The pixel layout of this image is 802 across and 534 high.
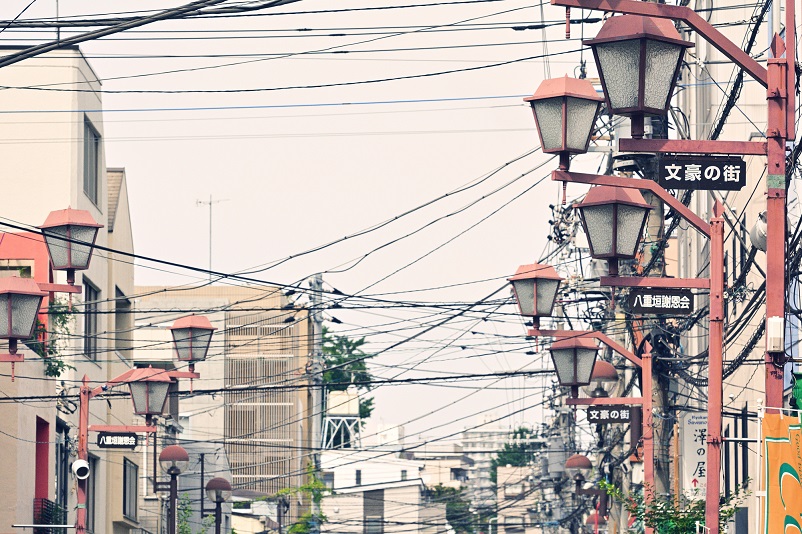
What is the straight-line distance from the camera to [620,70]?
1184cm

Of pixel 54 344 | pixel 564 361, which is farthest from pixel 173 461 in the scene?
pixel 564 361

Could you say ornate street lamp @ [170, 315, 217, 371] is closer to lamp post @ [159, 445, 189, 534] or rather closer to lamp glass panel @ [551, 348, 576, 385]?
lamp post @ [159, 445, 189, 534]

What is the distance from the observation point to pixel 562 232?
129 ft

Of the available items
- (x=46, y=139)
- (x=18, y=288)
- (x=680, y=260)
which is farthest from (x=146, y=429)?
(x=680, y=260)

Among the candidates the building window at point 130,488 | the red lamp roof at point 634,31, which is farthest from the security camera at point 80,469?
the building window at point 130,488

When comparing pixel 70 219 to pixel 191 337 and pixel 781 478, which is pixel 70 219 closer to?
pixel 191 337

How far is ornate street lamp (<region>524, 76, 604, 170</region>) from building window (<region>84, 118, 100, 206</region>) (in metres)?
31.1

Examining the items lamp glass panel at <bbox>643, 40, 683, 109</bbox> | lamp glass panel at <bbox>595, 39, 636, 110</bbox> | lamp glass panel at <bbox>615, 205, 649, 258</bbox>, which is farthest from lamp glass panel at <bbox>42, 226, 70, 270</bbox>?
lamp glass panel at <bbox>643, 40, 683, 109</bbox>

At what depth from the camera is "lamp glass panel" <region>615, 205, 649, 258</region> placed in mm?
16953

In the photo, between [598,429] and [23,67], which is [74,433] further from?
[598,429]

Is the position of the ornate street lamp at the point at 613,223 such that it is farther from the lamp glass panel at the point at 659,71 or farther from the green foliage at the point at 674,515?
the lamp glass panel at the point at 659,71

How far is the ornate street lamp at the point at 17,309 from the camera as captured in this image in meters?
20.0

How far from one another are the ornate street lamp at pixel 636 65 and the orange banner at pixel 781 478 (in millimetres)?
2551

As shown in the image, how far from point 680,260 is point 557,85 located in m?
34.9
